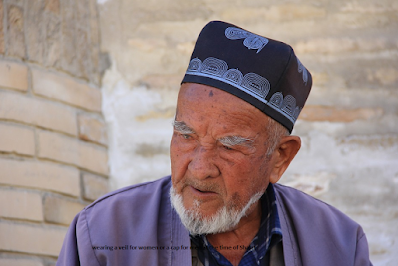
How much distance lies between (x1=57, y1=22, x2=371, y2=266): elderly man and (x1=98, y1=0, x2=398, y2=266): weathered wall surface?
97 cm

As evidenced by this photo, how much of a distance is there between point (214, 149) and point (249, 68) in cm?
44

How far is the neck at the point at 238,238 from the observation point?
109 inches

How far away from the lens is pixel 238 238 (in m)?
2.84

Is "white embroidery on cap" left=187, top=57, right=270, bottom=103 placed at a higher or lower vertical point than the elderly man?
higher

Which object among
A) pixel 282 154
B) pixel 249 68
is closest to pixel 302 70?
pixel 249 68

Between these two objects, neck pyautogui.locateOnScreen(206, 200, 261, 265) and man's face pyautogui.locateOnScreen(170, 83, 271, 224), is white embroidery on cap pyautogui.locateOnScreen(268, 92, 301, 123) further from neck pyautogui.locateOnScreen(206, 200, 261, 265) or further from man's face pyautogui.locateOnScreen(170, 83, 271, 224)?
neck pyautogui.locateOnScreen(206, 200, 261, 265)

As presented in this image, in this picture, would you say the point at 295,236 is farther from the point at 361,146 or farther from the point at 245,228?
the point at 361,146

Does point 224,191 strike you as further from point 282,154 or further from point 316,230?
point 316,230

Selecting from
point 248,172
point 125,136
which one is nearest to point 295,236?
point 248,172

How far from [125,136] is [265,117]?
149 centimetres

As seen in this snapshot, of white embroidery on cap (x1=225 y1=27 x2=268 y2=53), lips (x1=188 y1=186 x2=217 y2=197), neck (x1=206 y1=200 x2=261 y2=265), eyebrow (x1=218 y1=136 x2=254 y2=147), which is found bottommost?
neck (x1=206 y1=200 x2=261 y2=265)

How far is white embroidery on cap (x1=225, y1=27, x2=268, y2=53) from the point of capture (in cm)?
274

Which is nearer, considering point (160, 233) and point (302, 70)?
point (160, 233)

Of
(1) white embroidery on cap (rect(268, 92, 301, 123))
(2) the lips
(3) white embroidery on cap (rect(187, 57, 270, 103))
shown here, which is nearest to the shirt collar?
(2) the lips
